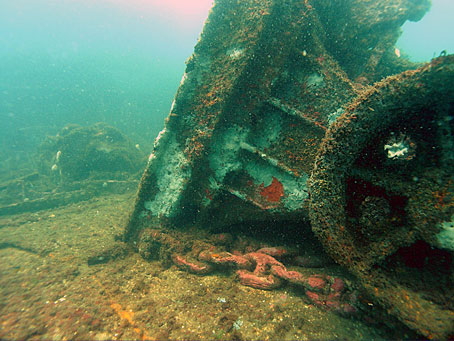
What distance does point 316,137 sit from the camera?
3467mm

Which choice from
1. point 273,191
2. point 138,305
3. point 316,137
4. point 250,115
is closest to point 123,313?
point 138,305

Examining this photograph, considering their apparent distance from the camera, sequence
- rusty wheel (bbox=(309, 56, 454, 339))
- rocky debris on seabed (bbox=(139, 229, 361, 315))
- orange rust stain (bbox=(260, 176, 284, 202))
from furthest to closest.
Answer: orange rust stain (bbox=(260, 176, 284, 202)) < rocky debris on seabed (bbox=(139, 229, 361, 315)) < rusty wheel (bbox=(309, 56, 454, 339))

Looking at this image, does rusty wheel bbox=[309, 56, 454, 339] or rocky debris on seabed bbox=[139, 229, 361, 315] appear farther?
rocky debris on seabed bbox=[139, 229, 361, 315]

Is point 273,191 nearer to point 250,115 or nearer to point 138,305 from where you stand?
point 250,115

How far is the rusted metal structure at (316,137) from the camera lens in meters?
2.01

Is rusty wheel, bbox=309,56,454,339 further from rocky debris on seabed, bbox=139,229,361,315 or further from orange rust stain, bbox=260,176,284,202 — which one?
orange rust stain, bbox=260,176,284,202

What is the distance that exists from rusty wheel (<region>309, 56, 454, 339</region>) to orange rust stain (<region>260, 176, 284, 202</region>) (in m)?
1.17

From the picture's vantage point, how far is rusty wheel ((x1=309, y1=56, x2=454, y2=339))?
1.92 meters

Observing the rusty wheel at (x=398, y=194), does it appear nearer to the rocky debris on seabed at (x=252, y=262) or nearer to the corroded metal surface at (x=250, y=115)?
the rocky debris on seabed at (x=252, y=262)

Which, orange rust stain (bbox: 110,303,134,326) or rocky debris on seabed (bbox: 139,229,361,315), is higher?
rocky debris on seabed (bbox: 139,229,361,315)

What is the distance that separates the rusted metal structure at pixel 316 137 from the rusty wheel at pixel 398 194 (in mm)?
10

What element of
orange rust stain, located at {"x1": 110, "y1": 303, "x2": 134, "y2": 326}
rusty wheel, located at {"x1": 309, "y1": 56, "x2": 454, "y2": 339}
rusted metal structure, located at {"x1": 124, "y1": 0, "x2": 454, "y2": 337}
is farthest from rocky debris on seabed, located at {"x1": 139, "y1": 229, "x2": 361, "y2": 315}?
orange rust stain, located at {"x1": 110, "y1": 303, "x2": 134, "y2": 326}

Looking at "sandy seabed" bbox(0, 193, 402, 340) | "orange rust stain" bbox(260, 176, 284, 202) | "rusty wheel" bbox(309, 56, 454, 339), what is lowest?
"sandy seabed" bbox(0, 193, 402, 340)

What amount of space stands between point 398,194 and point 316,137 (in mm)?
1545
